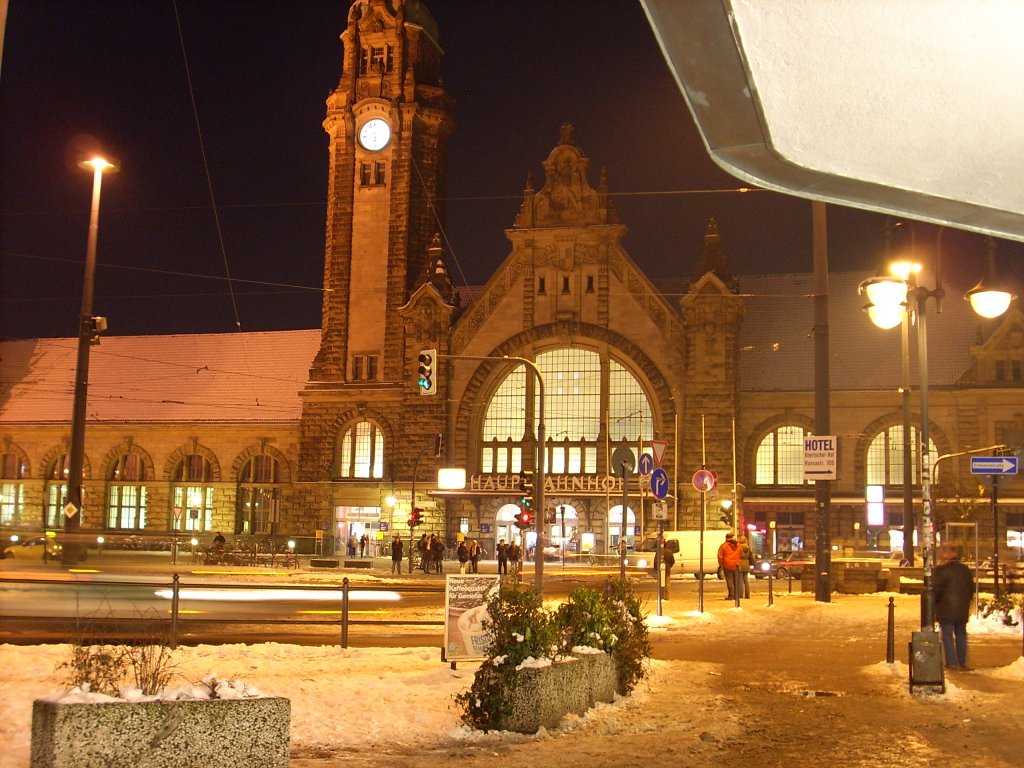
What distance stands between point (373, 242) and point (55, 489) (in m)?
26.4

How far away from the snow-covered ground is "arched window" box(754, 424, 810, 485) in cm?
3875

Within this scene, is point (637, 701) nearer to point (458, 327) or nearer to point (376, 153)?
point (458, 327)

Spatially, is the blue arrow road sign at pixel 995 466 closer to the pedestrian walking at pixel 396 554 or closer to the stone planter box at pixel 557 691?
the stone planter box at pixel 557 691

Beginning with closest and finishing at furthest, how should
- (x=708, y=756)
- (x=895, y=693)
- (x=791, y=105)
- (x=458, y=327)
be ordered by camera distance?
(x=791, y=105)
(x=708, y=756)
(x=895, y=693)
(x=458, y=327)

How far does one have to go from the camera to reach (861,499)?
55.8 meters

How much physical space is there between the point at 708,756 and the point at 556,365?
161 feet

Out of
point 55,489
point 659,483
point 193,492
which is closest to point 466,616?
point 659,483

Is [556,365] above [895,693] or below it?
above

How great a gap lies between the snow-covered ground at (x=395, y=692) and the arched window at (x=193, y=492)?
51755 millimetres

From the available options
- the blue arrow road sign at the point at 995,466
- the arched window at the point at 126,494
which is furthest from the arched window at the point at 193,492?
the blue arrow road sign at the point at 995,466

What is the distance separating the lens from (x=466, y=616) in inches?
558

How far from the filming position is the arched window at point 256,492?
65750 millimetres

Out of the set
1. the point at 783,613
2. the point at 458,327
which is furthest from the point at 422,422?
the point at 783,613

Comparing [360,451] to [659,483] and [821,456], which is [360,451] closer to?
[821,456]
